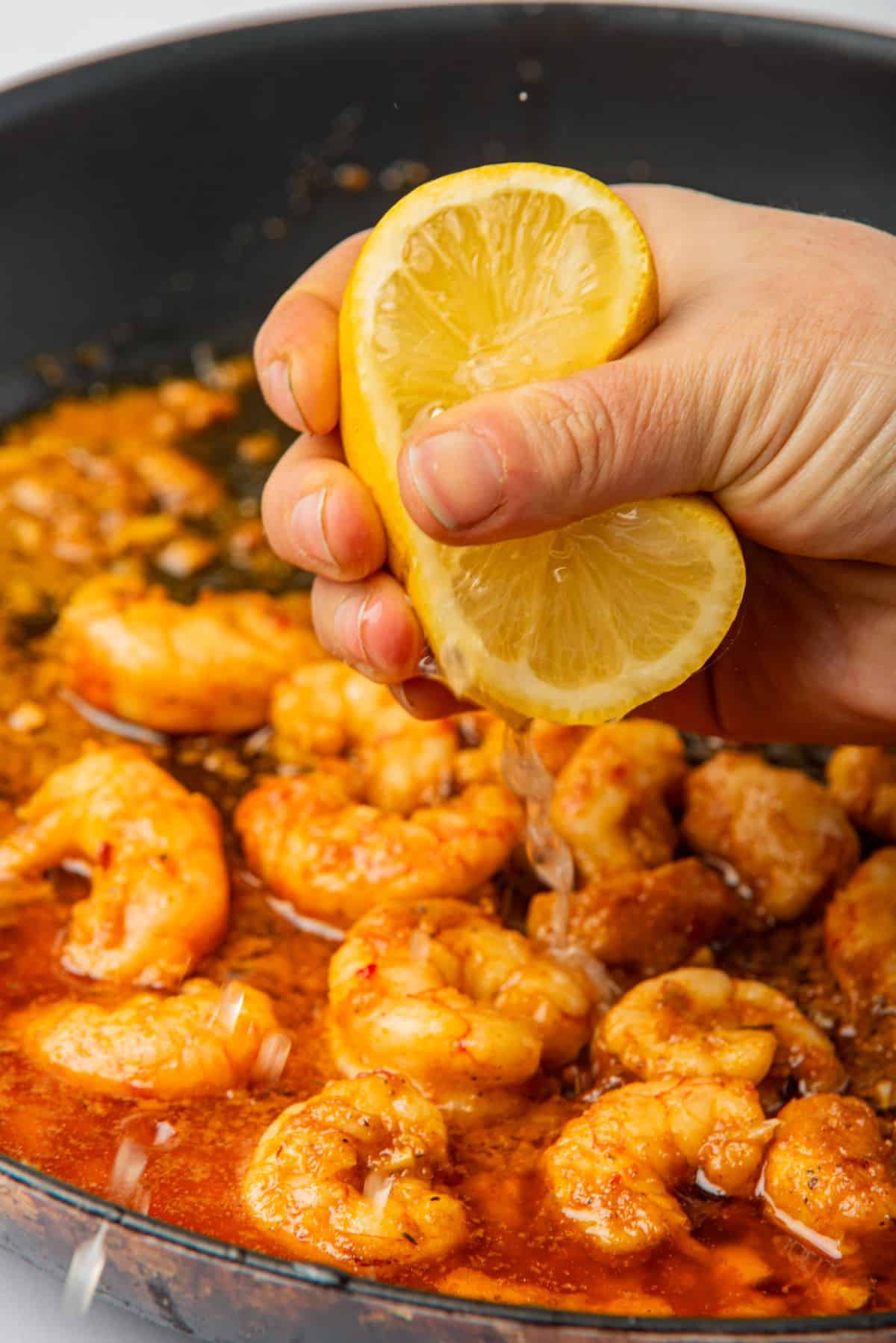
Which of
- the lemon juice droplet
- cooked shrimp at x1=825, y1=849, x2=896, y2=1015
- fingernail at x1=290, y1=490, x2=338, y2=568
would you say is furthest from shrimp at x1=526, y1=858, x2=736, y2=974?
fingernail at x1=290, y1=490, x2=338, y2=568

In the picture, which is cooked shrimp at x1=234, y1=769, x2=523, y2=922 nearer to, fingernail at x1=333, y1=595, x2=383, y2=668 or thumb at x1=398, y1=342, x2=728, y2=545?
fingernail at x1=333, y1=595, x2=383, y2=668

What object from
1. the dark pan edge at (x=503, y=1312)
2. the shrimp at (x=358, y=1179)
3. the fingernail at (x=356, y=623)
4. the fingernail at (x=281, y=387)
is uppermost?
the fingernail at (x=281, y=387)

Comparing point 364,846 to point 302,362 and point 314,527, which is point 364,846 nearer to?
point 314,527

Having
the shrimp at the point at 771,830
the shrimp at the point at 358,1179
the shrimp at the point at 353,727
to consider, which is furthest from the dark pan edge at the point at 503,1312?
the shrimp at the point at 353,727

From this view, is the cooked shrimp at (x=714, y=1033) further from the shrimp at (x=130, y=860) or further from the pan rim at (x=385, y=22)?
the pan rim at (x=385, y=22)

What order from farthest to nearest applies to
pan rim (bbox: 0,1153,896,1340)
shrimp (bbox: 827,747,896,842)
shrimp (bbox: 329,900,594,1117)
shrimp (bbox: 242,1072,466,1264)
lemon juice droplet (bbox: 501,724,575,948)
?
1. shrimp (bbox: 827,747,896,842)
2. lemon juice droplet (bbox: 501,724,575,948)
3. shrimp (bbox: 329,900,594,1117)
4. shrimp (bbox: 242,1072,466,1264)
5. pan rim (bbox: 0,1153,896,1340)

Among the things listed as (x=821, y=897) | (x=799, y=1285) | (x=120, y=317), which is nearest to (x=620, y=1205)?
(x=799, y=1285)

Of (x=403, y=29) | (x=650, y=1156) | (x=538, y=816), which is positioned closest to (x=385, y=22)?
(x=403, y=29)
